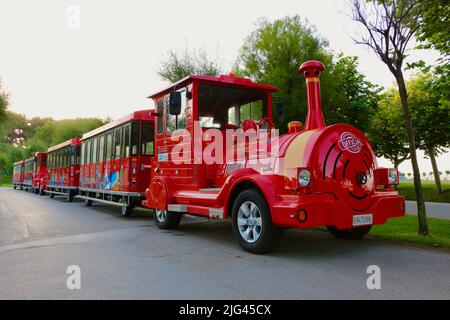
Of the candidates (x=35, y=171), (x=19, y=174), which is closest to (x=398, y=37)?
(x=35, y=171)

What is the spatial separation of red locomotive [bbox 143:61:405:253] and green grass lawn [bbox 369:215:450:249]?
2.38 feet

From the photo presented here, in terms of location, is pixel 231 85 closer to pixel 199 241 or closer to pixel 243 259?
pixel 199 241

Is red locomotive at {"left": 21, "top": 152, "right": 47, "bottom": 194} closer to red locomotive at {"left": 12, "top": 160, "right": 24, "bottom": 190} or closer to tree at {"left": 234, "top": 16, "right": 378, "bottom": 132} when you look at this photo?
red locomotive at {"left": 12, "top": 160, "right": 24, "bottom": 190}

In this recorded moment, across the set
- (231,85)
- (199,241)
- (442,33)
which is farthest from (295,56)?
(199,241)

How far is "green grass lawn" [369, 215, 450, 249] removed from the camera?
630 cm

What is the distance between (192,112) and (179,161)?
3.49ft

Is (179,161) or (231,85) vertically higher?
(231,85)

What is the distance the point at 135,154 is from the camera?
36.8ft

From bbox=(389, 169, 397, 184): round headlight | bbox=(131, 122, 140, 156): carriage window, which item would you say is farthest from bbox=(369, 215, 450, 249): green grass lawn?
bbox=(131, 122, 140, 156): carriage window

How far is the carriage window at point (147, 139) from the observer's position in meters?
11.2

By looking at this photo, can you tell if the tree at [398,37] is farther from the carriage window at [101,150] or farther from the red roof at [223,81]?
the carriage window at [101,150]

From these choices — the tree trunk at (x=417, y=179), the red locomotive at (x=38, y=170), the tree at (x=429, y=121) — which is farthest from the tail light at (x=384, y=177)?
the red locomotive at (x=38, y=170)

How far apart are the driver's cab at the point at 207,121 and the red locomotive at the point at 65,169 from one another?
38.9ft
